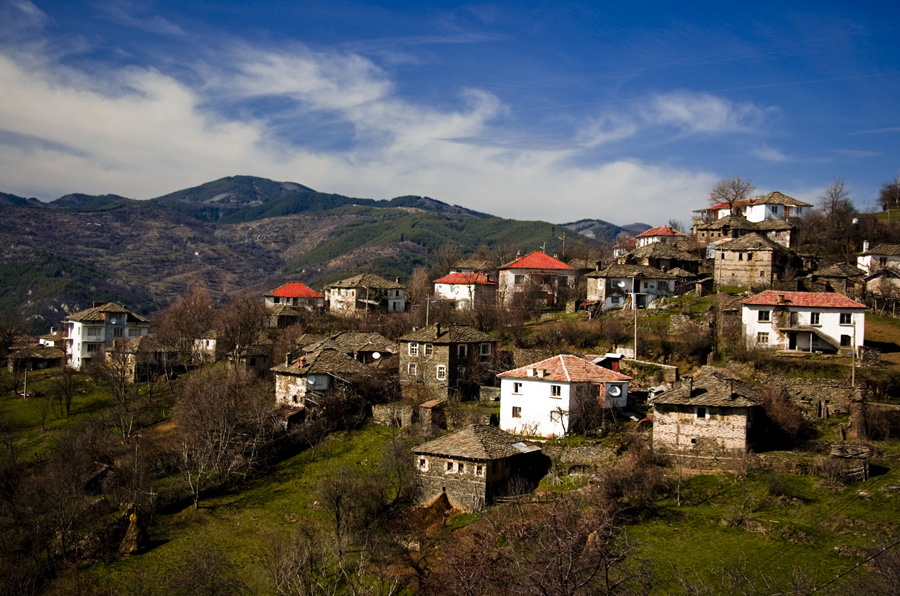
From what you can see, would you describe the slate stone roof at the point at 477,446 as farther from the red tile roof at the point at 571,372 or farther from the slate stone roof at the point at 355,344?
the slate stone roof at the point at 355,344

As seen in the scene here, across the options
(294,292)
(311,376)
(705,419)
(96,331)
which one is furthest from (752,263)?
(96,331)

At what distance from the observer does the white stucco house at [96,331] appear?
70.9m

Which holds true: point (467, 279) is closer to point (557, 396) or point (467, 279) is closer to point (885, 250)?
point (885, 250)

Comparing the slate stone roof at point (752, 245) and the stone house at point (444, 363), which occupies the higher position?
the slate stone roof at point (752, 245)

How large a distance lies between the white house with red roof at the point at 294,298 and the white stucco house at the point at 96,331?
1345 centimetres

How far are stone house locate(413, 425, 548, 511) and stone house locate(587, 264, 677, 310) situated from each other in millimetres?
23925

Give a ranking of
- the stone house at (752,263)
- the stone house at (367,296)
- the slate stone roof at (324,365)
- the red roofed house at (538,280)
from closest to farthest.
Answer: the slate stone roof at (324,365) → the stone house at (752,263) → the red roofed house at (538,280) → the stone house at (367,296)

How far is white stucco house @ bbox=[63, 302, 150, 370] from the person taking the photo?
70.9 m

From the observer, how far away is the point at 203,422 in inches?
1654

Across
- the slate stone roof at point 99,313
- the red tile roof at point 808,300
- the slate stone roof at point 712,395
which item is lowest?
the slate stone roof at point 712,395

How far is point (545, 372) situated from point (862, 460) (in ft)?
47.2

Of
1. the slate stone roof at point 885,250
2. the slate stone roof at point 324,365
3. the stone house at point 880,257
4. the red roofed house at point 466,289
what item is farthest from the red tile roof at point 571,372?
the slate stone roof at point 885,250

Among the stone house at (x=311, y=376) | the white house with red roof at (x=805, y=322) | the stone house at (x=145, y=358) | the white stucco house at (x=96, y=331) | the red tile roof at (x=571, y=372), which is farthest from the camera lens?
the white stucco house at (x=96, y=331)

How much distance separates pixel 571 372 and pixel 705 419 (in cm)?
756
